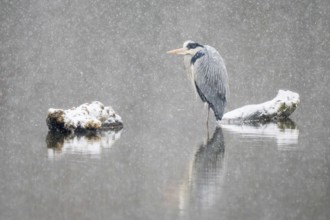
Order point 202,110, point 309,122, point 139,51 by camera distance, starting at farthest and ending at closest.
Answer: point 139,51 → point 202,110 → point 309,122

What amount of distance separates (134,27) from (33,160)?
1184 inches

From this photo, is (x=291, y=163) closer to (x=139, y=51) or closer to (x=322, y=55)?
(x=322, y=55)

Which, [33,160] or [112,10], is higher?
[112,10]

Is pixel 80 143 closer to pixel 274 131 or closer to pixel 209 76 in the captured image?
pixel 274 131

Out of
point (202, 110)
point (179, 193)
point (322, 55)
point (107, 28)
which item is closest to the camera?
point (179, 193)

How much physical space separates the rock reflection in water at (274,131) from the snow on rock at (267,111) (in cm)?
34

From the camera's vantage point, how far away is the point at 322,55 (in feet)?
98.9

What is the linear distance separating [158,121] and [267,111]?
1.59 m

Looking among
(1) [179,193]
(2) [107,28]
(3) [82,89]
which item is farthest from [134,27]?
(1) [179,193]

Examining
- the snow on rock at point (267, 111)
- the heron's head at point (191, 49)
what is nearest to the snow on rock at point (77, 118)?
the heron's head at point (191, 49)

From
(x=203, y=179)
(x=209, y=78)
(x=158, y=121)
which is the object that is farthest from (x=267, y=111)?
(x=203, y=179)

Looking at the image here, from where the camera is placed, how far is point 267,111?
12.2 m

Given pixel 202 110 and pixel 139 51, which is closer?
pixel 202 110

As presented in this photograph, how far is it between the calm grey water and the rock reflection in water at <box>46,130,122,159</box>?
2 centimetres
